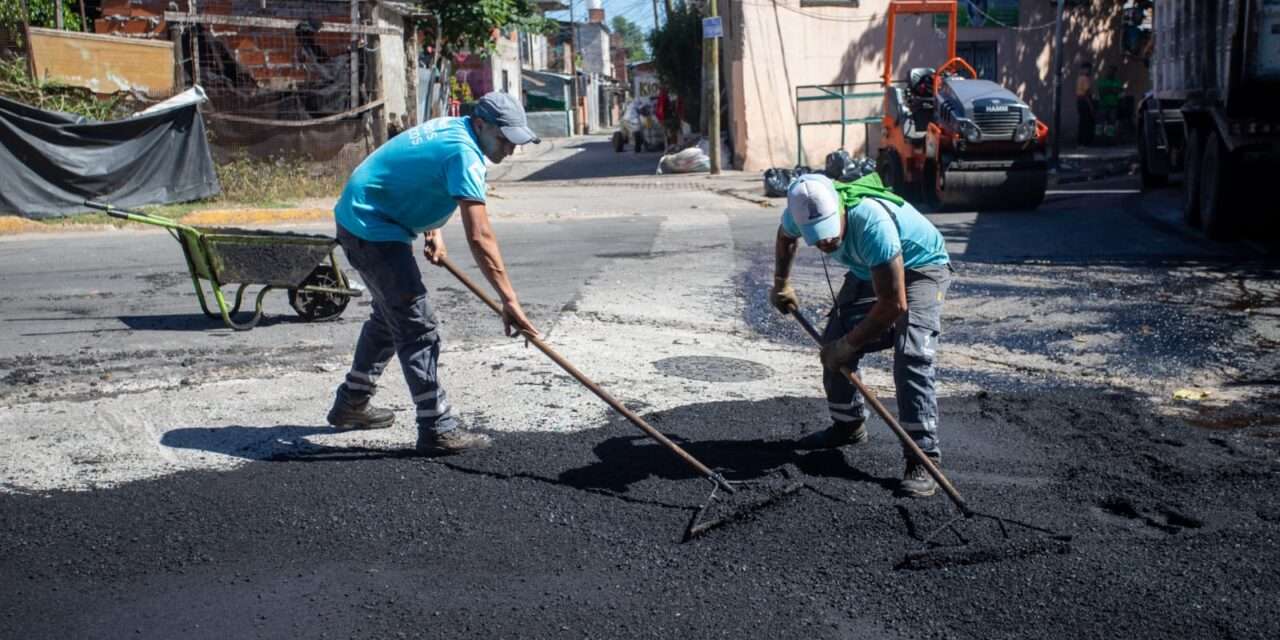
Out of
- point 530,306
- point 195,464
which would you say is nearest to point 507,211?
point 530,306

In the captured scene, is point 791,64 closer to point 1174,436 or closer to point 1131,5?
point 1131,5

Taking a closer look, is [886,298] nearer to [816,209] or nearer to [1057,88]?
[816,209]

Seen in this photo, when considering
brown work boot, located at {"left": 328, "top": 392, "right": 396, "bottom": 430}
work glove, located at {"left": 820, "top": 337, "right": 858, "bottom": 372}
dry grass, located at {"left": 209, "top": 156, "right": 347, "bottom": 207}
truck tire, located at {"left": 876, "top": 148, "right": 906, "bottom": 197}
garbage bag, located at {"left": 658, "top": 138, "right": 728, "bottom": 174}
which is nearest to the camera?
work glove, located at {"left": 820, "top": 337, "right": 858, "bottom": 372}

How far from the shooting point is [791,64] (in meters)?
23.7

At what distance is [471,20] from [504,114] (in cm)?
1811

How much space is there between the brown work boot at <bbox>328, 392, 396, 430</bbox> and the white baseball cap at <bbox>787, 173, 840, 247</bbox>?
241cm

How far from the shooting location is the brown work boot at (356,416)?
553 cm

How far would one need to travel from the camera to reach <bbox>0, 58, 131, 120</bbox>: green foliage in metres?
15.7

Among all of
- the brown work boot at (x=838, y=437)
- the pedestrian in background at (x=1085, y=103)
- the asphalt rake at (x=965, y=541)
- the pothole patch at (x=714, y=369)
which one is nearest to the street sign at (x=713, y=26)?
the pedestrian in background at (x=1085, y=103)

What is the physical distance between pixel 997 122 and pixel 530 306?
26.4ft

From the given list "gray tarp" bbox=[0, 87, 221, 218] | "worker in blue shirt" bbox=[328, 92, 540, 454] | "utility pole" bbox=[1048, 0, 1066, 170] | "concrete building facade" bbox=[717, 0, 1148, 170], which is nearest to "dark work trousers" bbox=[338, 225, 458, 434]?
"worker in blue shirt" bbox=[328, 92, 540, 454]

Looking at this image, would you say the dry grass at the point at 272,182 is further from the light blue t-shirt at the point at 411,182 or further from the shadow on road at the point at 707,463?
the shadow on road at the point at 707,463

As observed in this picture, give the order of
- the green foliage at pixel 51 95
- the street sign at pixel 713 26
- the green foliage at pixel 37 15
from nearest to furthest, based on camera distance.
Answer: the green foliage at pixel 51 95 → the green foliage at pixel 37 15 → the street sign at pixel 713 26

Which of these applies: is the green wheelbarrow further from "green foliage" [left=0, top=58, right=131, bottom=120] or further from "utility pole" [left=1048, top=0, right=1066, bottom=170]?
"utility pole" [left=1048, top=0, right=1066, bottom=170]
